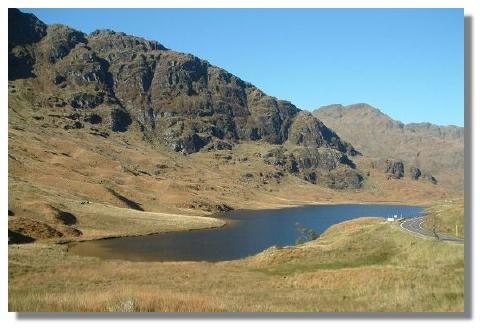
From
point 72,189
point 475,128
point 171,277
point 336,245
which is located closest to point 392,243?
point 336,245

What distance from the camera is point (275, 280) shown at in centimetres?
5247

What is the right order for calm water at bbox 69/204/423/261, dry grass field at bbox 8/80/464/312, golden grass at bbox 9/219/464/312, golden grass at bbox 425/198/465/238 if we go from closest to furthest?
1. golden grass at bbox 9/219/464/312
2. dry grass field at bbox 8/80/464/312
3. golden grass at bbox 425/198/465/238
4. calm water at bbox 69/204/423/261

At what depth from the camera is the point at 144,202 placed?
630 feet

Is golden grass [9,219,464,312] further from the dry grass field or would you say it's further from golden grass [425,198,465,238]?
golden grass [425,198,465,238]

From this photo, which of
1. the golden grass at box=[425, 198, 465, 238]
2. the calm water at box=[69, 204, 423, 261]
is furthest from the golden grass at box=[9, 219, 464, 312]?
the calm water at box=[69, 204, 423, 261]

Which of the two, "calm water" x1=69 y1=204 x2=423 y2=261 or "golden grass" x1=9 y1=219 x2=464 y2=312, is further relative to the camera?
"calm water" x1=69 y1=204 x2=423 y2=261

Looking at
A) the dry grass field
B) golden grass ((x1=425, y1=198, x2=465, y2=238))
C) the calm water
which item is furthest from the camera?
the calm water

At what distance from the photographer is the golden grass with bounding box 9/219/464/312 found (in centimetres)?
2625

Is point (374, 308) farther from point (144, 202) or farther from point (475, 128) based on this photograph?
point (144, 202)

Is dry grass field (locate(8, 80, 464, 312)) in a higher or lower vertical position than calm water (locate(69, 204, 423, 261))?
higher

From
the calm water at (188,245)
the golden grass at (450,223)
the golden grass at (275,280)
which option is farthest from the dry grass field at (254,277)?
the calm water at (188,245)

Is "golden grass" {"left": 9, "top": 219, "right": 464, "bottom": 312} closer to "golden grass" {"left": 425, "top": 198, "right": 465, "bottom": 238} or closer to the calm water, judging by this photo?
"golden grass" {"left": 425, "top": 198, "right": 465, "bottom": 238}
